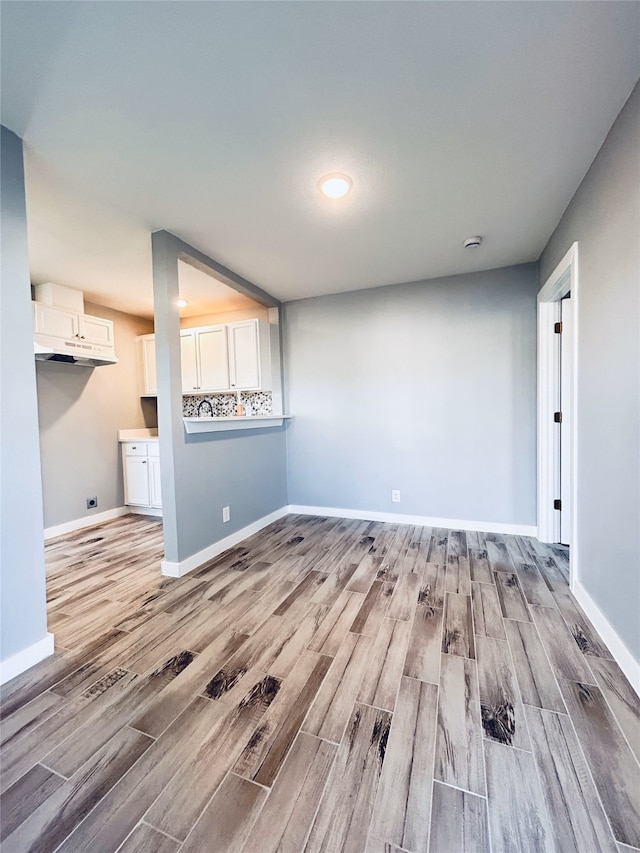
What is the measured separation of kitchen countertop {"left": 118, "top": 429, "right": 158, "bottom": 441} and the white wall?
2466 millimetres

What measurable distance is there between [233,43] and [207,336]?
121 inches

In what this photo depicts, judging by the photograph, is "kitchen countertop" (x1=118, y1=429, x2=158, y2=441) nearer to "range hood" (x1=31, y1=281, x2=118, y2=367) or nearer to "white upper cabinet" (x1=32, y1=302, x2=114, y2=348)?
"range hood" (x1=31, y1=281, x2=118, y2=367)

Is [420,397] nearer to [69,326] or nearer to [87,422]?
[69,326]

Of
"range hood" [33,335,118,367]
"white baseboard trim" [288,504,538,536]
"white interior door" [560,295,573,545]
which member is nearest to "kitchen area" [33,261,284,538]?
"range hood" [33,335,118,367]

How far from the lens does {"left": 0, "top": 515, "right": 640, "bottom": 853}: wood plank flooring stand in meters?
0.95

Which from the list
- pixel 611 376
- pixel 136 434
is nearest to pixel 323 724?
pixel 611 376

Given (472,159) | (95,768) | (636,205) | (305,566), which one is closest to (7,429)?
(95,768)

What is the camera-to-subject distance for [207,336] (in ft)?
13.4

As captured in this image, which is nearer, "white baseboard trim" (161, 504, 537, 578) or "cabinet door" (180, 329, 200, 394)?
"white baseboard trim" (161, 504, 537, 578)

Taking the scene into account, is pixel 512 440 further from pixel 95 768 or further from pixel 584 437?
pixel 95 768

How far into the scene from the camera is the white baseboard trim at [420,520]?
316cm

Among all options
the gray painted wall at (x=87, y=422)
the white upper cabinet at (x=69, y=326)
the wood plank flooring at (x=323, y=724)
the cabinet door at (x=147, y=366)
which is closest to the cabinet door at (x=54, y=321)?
the white upper cabinet at (x=69, y=326)

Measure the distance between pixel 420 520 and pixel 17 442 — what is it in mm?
3206

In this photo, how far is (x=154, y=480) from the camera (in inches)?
157
